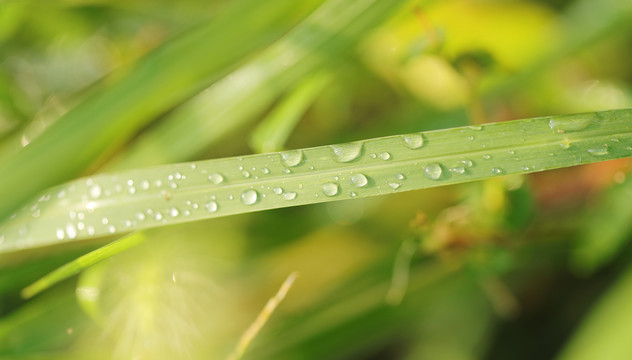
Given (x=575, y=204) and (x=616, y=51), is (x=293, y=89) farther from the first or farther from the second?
(x=616, y=51)

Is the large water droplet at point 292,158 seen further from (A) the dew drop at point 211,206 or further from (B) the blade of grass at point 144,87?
(B) the blade of grass at point 144,87

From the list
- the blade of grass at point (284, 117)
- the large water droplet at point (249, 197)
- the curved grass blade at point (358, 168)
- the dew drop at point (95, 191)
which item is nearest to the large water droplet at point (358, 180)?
the curved grass blade at point (358, 168)

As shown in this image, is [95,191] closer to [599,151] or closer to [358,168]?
[358,168]

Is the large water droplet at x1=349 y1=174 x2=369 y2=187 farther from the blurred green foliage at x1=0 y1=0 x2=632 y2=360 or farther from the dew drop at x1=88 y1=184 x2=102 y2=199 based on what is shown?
the dew drop at x1=88 y1=184 x2=102 y2=199

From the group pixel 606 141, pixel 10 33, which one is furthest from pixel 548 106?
pixel 10 33

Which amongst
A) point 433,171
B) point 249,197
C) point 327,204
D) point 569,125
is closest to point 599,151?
point 569,125
